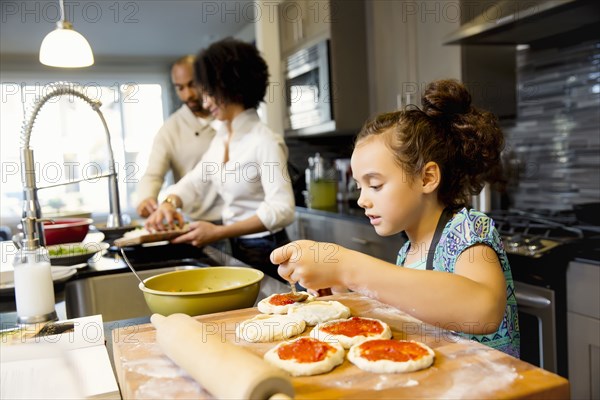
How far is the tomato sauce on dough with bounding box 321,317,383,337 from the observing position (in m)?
0.82

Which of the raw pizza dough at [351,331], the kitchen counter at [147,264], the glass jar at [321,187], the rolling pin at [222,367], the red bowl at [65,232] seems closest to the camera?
the rolling pin at [222,367]

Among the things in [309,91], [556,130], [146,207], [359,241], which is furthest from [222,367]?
[309,91]

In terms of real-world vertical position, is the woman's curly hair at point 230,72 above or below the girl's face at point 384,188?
above

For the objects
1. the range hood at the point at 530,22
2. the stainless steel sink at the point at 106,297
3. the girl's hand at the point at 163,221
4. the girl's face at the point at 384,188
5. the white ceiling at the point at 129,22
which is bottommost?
the stainless steel sink at the point at 106,297

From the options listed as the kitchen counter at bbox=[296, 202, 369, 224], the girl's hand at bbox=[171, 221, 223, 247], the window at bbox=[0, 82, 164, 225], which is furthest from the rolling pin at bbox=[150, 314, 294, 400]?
the window at bbox=[0, 82, 164, 225]

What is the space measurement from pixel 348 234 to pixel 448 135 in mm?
1928

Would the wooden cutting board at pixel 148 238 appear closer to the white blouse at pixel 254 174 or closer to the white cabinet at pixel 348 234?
the white blouse at pixel 254 174

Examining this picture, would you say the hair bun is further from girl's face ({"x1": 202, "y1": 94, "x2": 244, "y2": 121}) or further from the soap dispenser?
girl's face ({"x1": 202, "y1": 94, "x2": 244, "y2": 121})

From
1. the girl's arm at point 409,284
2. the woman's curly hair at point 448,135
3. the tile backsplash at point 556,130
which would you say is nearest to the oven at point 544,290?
the tile backsplash at point 556,130

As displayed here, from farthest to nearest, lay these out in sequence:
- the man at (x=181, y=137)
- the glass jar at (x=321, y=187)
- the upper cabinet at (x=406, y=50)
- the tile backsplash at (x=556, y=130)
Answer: the glass jar at (x=321, y=187) → the man at (x=181, y=137) → the upper cabinet at (x=406, y=50) → the tile backsplash at (x=556, y=130)

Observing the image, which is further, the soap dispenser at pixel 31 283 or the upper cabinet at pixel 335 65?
the upper cabinet at pixel 335 65

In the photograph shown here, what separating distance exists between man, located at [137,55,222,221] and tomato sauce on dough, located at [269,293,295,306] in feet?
6.16

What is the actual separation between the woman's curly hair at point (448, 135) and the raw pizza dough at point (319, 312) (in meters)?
0.31

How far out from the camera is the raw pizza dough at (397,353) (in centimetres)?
67
